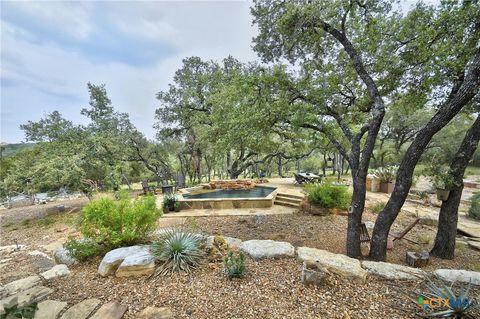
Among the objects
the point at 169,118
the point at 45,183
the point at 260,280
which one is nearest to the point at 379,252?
the point at 260,280

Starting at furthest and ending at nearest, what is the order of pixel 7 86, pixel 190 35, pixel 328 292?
pixel 190 35 < pixel 7 86 < pixel 328 292

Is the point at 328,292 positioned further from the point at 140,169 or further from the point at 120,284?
the point at 140,169

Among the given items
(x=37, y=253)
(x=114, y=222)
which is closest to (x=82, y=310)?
(x=114, y=222)

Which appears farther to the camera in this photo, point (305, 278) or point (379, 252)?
point (379, 252)

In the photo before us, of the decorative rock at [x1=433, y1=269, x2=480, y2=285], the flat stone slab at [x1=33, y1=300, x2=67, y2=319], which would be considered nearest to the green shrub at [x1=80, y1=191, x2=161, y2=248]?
the flat stone slab at [x1=33, y1=300, x2=67, y2=319]

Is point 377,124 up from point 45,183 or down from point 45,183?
up

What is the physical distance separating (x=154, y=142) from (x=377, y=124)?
15097 millimetres

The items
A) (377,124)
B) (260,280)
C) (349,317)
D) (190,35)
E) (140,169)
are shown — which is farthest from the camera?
Answer: (140,169)

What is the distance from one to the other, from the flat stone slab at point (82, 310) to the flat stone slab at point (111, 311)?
0.31ft

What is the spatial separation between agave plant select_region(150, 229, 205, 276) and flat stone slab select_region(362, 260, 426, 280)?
2.25m

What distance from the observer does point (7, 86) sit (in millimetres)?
5145

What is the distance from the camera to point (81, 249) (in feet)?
9.91

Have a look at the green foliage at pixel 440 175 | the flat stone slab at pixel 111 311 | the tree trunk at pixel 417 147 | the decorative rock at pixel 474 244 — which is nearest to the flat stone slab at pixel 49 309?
the flat stone slab at pixel 111 311

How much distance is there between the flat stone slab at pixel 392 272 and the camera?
239 cm
